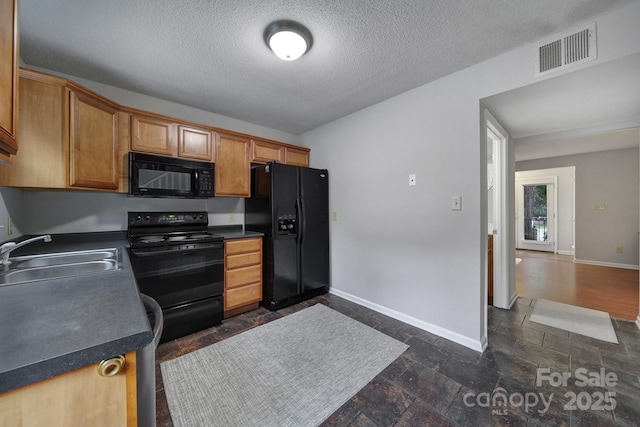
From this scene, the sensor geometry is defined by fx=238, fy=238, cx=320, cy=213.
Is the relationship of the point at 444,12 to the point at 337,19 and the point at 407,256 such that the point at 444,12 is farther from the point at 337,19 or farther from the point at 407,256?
the point at 407,256

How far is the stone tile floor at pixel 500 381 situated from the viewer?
54.6 inches

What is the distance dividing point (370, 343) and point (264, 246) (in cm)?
155

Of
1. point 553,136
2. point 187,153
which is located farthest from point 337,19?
point 553,136

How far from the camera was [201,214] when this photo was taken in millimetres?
2846

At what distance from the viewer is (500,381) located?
5.42 feet

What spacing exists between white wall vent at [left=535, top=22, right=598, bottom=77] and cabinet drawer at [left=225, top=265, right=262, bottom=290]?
10.0 feet

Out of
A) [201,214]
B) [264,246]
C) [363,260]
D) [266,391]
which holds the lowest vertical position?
[266,391]

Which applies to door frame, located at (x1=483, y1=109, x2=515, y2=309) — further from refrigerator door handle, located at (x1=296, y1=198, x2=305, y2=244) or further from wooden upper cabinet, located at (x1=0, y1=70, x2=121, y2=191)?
wooden upper cabinet, located at (x1=0, y1=70, x2=121, y2=191)

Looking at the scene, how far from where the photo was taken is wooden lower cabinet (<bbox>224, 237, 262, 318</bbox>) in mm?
2576

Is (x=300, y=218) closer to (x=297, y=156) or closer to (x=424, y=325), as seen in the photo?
(x=297, y=156)

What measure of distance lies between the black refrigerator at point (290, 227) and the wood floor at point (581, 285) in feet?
9.44

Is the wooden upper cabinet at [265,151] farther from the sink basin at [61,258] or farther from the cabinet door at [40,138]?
the sink basin at [61,258]

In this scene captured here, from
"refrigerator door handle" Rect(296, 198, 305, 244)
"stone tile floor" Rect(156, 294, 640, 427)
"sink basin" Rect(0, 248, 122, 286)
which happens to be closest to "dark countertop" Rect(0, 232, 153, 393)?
"sink basin" Rect(0, 248, 122, 286)

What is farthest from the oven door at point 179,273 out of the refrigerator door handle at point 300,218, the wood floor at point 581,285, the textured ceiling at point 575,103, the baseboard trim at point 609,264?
the baseboard trim at point 609,264
